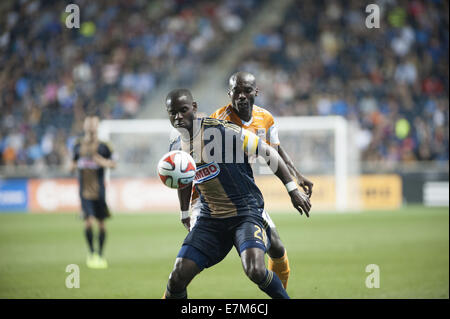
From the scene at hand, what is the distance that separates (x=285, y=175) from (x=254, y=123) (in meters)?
1.37

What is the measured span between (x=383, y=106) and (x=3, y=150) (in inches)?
554

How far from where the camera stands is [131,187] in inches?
789

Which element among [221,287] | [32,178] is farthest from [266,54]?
[221,287]

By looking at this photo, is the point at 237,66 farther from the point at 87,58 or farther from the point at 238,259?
the point at 238,259

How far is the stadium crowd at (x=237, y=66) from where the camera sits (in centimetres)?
2120

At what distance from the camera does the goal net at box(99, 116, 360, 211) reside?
19.5 m

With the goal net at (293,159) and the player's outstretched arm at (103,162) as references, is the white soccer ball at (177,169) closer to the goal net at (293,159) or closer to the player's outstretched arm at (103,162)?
the player's outstretched arm at (103,162)

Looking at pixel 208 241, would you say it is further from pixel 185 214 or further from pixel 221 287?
pixel 221 287

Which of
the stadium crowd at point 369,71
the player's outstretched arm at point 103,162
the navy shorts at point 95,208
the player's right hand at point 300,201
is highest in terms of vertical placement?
the stadium crowd at point 369,71

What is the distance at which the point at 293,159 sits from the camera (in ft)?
63.6

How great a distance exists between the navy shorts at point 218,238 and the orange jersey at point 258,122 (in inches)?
46.8

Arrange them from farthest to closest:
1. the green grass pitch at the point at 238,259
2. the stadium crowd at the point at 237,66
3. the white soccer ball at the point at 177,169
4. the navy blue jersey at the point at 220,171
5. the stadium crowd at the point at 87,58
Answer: the stadium crowd at the point at 87,58 → the stadium crowd at the point at 237,66 → the green grass pitch at the point at 238,259 → the navy blue jersey at the point at 220,171 → the white soccer ball at the point at 177,169

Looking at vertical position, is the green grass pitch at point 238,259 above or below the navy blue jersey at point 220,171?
below

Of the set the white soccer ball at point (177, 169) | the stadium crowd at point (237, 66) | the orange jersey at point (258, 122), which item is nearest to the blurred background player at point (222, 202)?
the white soccer ball at point (177, 169)
